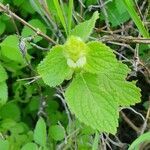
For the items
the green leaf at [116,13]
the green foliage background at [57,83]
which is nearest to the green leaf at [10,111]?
the green foliage background at [57,83]

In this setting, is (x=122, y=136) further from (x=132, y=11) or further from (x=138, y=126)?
(x=132, y=11)

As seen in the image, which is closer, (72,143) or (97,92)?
(97,92)

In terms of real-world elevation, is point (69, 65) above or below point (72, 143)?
above

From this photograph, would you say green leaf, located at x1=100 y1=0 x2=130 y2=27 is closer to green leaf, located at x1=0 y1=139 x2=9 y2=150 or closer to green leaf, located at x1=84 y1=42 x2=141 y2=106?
green leaf, located at x1=84 y1=42 x2=141 y2=106

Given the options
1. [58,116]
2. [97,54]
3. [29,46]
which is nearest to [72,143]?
[58,116]

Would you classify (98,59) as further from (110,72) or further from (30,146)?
(30,146)

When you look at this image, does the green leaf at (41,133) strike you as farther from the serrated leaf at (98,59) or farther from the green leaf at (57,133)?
the serrated leaf at (98,59)

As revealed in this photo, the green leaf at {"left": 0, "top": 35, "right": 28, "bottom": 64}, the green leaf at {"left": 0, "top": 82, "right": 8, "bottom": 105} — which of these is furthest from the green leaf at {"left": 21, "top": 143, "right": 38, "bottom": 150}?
the green leaf at {"left": 0, "top": 35, "right": 28, "bottom": 64}
